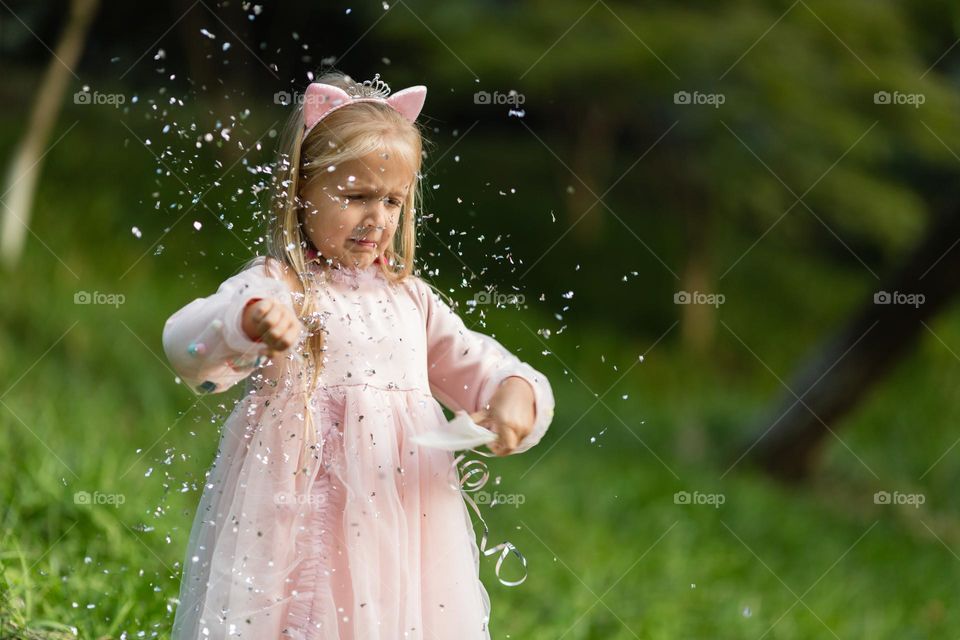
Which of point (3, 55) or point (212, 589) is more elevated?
point (3, 55)

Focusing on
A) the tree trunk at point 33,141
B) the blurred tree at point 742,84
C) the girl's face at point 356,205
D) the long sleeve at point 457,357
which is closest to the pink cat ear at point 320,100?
the girl's face at point 356,205

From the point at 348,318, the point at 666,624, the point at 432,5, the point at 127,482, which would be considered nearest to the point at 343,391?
the point at 348,318

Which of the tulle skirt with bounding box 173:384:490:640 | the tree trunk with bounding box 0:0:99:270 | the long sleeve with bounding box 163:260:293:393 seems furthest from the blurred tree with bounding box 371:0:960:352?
the long sleeve with bounding box 163:260:293:393

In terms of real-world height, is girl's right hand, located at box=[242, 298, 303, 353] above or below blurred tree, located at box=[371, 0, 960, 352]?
below

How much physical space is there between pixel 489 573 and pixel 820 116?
4621 millimetres

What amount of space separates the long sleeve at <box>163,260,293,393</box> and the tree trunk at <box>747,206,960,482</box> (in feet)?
17.4

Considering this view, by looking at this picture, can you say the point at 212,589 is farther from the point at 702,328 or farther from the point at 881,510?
the point at 702,328

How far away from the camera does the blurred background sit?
3.17m

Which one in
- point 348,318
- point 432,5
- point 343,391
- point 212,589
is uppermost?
point 432,5

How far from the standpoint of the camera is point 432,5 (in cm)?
833

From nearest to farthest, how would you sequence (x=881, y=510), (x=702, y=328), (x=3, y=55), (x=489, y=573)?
(x=489, y=573), (x=881, y=510), (x=3, y=55), (x=702, y=328)

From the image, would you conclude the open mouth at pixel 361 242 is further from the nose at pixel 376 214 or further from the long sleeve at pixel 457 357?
the long sleeve at pixel 457 357

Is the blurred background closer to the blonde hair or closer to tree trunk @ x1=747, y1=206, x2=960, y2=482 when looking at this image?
tree trunk @ x1=747, y1=206, x2=960, y2=482

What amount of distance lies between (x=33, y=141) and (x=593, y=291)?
6.08m
